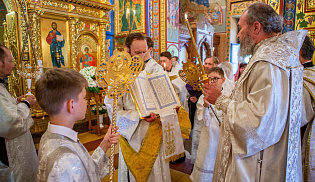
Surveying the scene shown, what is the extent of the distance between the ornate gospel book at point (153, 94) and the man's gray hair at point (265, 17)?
1.03 m

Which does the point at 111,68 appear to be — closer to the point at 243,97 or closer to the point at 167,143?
the point at 243,97

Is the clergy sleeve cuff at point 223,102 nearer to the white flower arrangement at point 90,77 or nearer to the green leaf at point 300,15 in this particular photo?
the white flower arrangement at point 90,77

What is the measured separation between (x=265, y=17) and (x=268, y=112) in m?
0.71

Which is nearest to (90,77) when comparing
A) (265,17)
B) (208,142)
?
(208,142)

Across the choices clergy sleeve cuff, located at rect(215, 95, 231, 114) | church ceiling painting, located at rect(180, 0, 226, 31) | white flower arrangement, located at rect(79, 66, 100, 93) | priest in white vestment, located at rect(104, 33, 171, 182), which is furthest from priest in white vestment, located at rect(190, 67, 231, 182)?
church ceiling painting, located at rect(180, 0, 226, 31)

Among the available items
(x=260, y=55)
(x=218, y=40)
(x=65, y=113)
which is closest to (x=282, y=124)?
(x=260, y=55)

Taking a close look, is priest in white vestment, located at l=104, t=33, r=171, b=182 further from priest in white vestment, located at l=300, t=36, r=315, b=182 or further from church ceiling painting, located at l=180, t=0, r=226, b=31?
church ceiling painting, located at l=180, t=0, r=226, b=31

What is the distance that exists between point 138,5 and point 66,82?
7487 millimetres

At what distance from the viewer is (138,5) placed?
7855 mm

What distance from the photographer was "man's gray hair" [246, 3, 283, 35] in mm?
1492

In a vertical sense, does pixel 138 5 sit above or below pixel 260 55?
above

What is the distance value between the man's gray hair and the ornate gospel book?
103 centimetres

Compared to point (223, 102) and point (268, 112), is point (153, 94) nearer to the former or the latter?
point (223, 102)

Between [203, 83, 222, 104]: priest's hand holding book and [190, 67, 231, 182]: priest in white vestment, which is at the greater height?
[203, 83, 222, 104]: priest's hand holding book
